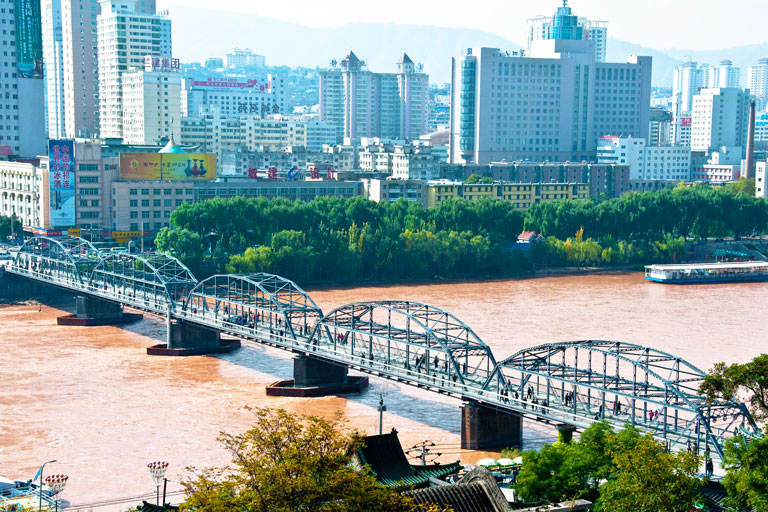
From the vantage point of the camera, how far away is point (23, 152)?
Answer: 116 metres

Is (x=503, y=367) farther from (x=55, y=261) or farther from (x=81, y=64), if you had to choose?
(x=81, y=64)

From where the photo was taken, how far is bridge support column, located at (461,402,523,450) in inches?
1593

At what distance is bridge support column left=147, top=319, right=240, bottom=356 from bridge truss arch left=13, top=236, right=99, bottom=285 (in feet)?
42.2

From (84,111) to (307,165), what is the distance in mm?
40254

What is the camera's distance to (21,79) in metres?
116

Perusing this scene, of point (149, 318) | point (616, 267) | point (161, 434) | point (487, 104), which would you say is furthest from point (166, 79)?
point (161, 434)

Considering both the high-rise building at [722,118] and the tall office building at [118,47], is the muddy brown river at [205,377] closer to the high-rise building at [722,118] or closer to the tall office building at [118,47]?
the tall office building at [118,47]

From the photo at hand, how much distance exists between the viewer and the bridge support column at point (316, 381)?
4922 centimetres

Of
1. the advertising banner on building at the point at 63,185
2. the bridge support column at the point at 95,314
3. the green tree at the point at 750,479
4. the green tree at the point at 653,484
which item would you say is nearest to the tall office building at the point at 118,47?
the advertising banner on building at the point at 63,185

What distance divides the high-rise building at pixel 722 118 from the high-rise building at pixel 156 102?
8496 centimetres

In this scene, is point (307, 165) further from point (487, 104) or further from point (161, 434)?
point (161, 434)

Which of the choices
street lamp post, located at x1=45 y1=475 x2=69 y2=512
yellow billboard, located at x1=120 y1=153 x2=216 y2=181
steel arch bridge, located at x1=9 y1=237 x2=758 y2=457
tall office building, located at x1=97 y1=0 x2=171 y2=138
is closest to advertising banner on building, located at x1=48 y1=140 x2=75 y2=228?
yellow billboard, located at x1=120 y1=153 x2=216 y2=181

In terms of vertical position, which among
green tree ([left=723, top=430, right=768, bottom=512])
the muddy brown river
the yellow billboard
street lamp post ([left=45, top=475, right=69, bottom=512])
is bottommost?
the muddy brown river

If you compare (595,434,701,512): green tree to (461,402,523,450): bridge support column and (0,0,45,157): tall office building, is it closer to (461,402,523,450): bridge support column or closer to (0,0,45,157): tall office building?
(461,402,523,450): bridge support column
